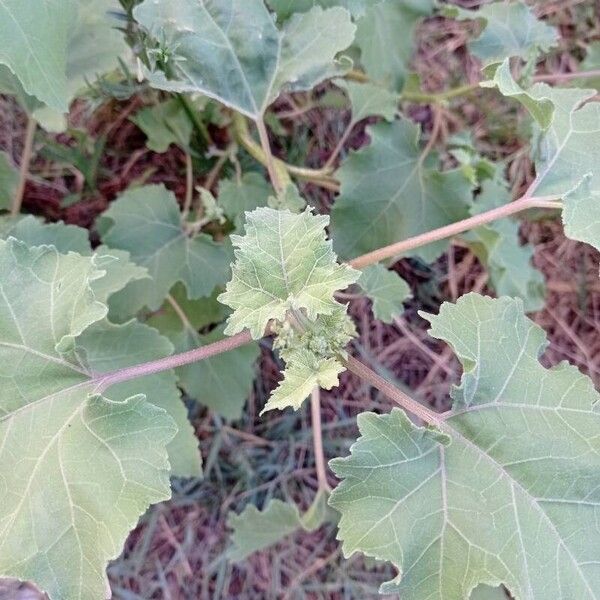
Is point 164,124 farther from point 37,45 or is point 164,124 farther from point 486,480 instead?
point 486,480

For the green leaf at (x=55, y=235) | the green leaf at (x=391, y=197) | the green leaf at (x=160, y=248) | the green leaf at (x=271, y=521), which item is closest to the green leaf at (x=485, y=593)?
the green leaf at (x=271, y=521)

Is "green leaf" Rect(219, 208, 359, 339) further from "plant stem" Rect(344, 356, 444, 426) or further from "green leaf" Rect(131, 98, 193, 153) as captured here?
"green leaf" Rect(131, 98, 193, 153)

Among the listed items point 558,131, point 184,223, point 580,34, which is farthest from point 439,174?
point 580,34

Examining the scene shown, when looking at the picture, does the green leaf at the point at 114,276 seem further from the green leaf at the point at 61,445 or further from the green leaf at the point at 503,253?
the green leaf at the point at 503,253

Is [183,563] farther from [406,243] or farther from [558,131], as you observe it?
[558,131]

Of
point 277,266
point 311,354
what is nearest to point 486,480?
point 311,354

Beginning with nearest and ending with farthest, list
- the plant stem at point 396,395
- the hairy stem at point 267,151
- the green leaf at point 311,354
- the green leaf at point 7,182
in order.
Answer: the green leaf at point 311,354 → the plant stem at point 396,395 → the hairy stem at point 267,151 → the green leaf at point 7,182
